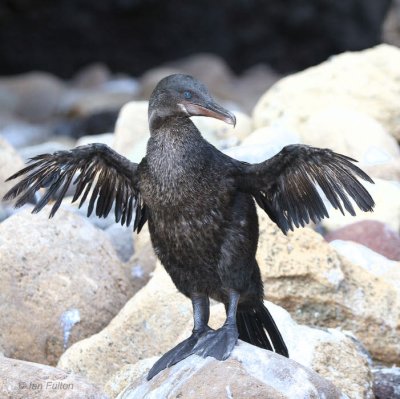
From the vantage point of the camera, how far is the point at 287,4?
687 inches

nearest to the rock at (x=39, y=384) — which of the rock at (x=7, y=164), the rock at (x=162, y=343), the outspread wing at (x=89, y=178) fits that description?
the rock at (x=162, y=343)

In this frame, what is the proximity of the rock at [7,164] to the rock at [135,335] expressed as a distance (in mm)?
2183

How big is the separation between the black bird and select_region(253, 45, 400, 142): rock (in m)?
4.20

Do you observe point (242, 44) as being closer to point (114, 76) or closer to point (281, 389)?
point (114, 76)

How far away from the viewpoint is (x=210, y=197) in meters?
4.77

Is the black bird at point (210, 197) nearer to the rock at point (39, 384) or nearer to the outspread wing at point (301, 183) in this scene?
the outspread wing at point (301, 183)

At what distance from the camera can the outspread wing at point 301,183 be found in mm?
4734

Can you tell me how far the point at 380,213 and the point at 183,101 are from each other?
319cm

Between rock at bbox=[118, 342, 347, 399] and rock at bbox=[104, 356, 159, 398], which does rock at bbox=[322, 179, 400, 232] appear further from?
rock at bbox=[118, 342, 347, 399]

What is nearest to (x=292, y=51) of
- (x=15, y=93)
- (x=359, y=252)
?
(x=15, y=93)

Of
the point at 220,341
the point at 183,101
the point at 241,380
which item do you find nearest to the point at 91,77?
the point at 183,101

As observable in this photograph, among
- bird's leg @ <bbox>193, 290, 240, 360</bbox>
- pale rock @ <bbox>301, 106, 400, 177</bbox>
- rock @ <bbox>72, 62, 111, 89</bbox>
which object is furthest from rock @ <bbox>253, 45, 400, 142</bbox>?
rock @ <bbox>72, 62, 111, 89</bbox>

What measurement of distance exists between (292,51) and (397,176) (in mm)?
9605

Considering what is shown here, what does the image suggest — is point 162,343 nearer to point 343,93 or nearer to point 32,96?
point 343,93
